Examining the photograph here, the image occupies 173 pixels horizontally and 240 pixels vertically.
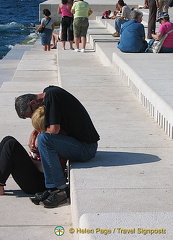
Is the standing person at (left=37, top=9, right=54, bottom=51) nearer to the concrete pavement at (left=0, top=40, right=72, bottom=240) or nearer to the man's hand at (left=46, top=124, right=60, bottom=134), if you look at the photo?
the concrete pavement at (left=0, top=40, right=72, bottom=240)

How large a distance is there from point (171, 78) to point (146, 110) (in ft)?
2.61

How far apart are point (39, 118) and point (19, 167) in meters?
0.49

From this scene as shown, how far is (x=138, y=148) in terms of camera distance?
5.80 metres

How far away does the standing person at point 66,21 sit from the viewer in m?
15.0

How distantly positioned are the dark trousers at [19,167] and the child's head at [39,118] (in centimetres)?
23

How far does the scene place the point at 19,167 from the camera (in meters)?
5.02

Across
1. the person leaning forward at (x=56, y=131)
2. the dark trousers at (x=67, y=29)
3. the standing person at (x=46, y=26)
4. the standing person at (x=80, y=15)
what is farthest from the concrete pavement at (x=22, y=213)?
the standing person at (x=46, y=26)

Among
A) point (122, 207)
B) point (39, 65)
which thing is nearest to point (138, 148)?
point (122, 207)

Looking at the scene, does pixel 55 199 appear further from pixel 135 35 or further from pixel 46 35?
pixel 46 35

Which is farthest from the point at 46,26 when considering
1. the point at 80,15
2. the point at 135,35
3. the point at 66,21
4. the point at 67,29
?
the point at 135,35

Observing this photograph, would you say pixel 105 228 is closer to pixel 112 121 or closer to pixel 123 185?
pixel 123 185

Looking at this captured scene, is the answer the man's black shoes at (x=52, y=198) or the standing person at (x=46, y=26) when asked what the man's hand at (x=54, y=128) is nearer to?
the man's black shoes at (x=52, y=198)

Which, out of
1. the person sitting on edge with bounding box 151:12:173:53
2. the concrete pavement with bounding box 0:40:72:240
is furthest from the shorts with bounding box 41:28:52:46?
the concrete pavement with bounding box 0:40:72:240

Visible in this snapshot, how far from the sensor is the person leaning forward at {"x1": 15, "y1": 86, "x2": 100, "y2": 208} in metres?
4.80
